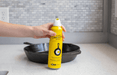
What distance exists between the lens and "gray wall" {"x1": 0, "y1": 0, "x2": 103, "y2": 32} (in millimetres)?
Result: 1548

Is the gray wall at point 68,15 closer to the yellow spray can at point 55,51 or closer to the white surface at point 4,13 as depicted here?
the white surface at point 4,13

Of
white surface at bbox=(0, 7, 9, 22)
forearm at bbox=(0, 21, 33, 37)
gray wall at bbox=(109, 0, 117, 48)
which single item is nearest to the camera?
forearm at bbox=(0, 21, 33, 37)

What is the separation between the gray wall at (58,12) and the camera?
60.9 inches

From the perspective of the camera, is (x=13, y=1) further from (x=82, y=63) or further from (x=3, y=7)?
(x=82, y=63)

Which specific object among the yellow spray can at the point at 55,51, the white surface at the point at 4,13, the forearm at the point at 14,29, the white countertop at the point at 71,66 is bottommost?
the white countertop at the point at 71,66

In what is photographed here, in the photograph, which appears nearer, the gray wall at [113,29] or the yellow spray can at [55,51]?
the yellow spray can at [55,51]

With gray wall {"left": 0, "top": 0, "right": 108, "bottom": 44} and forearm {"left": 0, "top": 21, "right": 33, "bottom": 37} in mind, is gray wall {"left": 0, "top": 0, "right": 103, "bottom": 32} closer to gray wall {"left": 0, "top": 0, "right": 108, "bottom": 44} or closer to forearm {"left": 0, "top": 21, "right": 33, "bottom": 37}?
gray wall {"left": 0, "top": 0, "right": 108, "bottom": 44}

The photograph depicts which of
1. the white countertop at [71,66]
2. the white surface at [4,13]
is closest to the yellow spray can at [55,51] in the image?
the white countertop at [71,66]

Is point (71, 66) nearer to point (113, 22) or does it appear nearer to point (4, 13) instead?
point (113, 22)

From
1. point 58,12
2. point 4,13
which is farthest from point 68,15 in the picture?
point 4,13

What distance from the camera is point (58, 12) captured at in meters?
1.55

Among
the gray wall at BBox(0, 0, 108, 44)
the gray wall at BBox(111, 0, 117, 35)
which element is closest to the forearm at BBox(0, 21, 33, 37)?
the gray wall at BBox(0, 0, 108, 44)

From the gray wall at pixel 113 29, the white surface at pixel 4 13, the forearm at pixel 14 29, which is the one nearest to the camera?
the forearm at pixel 14 29

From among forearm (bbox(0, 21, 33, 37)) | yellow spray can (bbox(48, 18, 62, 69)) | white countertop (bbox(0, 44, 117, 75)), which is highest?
forearm (bbox(0, 21, 33, 37))
